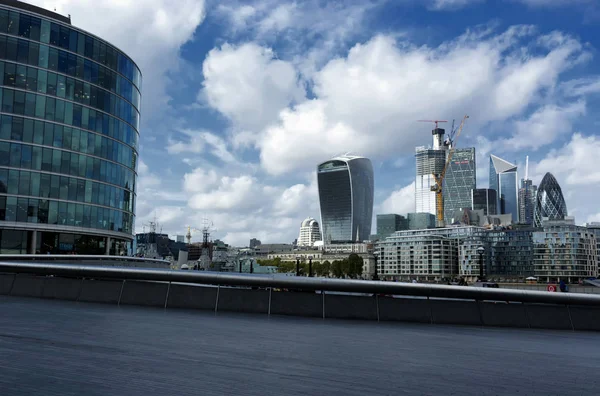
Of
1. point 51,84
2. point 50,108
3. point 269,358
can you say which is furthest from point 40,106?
point 269,358

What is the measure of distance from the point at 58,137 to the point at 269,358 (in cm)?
6672

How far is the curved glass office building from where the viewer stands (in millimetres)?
62406

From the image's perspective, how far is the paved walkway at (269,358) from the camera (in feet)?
18.4

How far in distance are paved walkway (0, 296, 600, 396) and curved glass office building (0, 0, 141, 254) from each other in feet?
186

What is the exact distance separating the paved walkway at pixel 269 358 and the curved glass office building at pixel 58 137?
56.8m

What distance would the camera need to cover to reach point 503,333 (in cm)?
1280

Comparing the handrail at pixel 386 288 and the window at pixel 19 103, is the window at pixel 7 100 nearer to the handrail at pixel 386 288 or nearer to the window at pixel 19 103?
the window at pixel 19 103

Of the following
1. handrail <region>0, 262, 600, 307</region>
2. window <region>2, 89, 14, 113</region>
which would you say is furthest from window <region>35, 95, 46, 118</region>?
handrail <region>0, 262, 600, 307</region>

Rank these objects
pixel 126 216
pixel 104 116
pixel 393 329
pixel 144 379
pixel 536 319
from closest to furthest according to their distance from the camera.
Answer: pixel 144 379 → pixel 393 329 → pixel 536 319 → pixel 104 116 → pixel 126 216

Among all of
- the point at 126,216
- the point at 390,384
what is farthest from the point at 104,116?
the point at 390,384

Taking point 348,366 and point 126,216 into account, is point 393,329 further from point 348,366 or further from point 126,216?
point 126,216

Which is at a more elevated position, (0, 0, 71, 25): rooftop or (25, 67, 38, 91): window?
(0, 0, 71, 25): rooftop

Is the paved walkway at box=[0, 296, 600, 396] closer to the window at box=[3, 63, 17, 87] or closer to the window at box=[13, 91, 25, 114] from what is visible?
the window at box=[13, 91, 25, 114]

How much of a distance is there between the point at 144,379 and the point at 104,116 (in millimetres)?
71792
